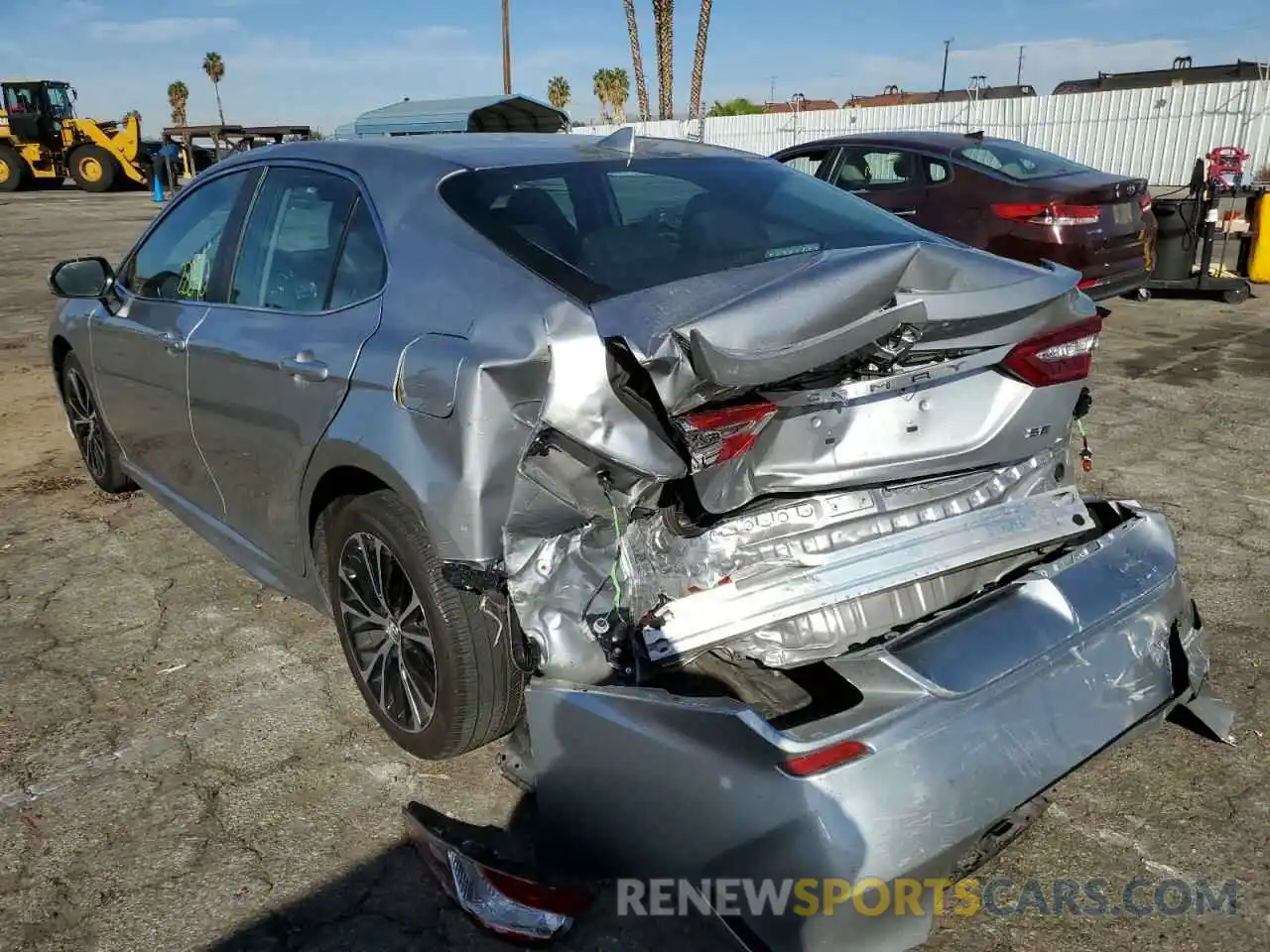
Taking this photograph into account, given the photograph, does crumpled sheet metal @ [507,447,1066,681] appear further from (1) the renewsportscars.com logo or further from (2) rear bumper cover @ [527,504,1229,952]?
(1) the renewsportscars.com logo

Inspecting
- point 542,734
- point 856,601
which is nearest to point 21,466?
point 542,734

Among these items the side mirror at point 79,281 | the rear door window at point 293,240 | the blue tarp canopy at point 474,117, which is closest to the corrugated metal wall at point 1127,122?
the blue tarp canopy at point 474,117

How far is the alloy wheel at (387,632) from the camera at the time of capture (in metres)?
2.61

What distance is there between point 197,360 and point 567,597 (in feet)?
6.00

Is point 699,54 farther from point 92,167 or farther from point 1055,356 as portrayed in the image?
point 1055,356

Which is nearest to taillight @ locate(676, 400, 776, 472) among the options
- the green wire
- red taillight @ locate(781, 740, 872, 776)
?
the green wire

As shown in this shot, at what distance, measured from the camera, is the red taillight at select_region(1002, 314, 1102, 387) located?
2453 millimetres

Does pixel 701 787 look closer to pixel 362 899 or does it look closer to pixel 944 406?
pixel 362 899

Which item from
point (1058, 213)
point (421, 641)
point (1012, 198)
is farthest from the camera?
point (1012, 198)

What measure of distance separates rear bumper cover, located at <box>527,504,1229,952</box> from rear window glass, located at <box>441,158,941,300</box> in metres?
1.00

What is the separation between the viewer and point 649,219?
2719mm

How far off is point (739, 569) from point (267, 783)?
1.51m

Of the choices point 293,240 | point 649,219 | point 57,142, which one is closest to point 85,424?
point 293,240

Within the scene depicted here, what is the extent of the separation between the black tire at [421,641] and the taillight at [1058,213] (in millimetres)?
6426
